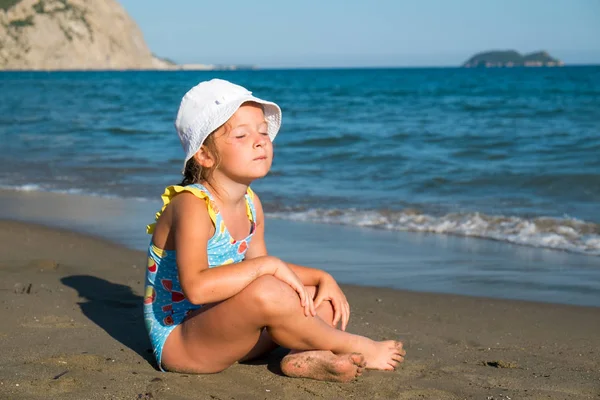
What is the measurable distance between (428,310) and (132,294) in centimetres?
158

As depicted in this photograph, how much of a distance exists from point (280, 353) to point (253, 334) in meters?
0.46

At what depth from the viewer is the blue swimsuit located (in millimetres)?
2908

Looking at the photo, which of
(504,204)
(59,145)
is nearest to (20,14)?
(59,145)

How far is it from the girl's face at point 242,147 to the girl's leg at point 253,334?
45 centimetres

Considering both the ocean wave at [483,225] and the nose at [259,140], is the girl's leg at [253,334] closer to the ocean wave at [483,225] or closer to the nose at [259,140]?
the nose at [259,140]

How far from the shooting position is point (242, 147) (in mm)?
2850

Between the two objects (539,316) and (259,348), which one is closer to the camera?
(259,348)

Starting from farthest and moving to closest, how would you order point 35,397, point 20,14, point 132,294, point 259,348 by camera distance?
point 20,14 < point 132,294 < point 259,348 < point 35,397

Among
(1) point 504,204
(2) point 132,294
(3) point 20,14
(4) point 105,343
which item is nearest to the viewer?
(4) point 105,343

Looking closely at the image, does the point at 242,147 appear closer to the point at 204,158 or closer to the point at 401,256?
the point at 204,158

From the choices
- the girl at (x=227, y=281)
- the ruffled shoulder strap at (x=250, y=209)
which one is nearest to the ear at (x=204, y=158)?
the girl at (x=227, y=281)

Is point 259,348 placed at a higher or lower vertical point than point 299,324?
lower

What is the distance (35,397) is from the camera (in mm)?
2518

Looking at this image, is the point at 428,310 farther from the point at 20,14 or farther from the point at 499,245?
the point at 20,14
